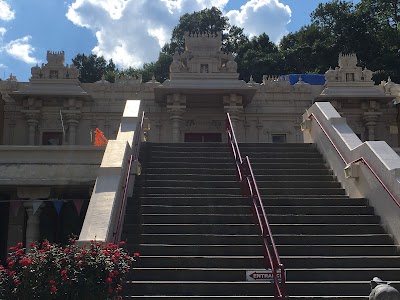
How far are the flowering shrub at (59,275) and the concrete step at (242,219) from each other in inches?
145

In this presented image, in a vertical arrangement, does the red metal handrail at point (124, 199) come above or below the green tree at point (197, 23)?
below

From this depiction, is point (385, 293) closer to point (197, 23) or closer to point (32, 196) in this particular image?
point (32, 196)

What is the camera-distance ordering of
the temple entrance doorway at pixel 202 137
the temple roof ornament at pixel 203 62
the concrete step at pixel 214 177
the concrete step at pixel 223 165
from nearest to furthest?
the concrete step at pixel 214 177 → the concrete step at pixel 223 165 → the temple roof ornament at pixel 203 62 → the temple entrance doorway at pixel 202 137

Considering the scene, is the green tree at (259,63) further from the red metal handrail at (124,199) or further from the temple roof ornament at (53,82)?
the red metal handrail at (124,199)

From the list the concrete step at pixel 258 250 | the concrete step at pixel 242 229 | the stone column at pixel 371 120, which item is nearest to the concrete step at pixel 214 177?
the concrete step at pixel 242 229

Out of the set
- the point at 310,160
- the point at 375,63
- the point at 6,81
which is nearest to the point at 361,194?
the point at 310,160

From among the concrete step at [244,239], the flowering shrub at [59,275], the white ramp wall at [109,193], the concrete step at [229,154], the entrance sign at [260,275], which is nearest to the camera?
the flowering shrub at [59,275]

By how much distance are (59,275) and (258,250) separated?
403 centimetres

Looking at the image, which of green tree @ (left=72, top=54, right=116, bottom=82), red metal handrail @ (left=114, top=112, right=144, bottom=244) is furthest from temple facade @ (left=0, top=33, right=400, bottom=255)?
green tree @ (left=72, top=54, right=116, bottom=82)

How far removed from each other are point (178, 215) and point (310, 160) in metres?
4.59

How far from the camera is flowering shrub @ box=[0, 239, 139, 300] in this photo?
539cm

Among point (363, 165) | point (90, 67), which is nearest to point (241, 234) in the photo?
point (363, 165)

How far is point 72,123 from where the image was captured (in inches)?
Result: 932

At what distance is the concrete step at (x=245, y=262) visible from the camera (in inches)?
324
